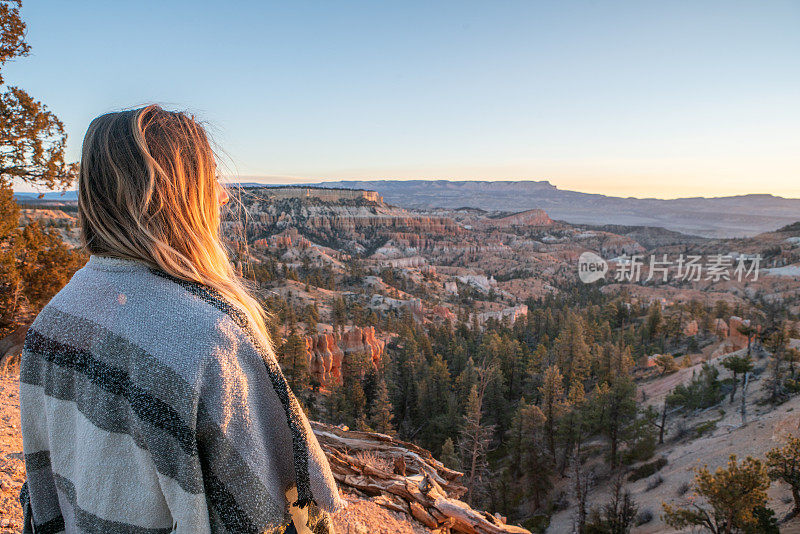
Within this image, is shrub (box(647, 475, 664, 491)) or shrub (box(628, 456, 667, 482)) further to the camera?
shrub (box(628, 456, 667, 482))

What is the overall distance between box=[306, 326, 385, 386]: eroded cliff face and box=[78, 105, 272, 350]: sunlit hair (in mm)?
24572

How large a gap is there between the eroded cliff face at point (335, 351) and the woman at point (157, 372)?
80.3 ft

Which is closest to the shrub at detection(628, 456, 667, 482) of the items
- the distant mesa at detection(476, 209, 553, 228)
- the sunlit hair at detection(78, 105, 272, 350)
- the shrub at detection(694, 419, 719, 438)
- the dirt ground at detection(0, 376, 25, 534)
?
the shrub at detection(694, 419, 719, 438)

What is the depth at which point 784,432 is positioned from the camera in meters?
15.9

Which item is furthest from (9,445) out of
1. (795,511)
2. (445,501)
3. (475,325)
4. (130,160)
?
(475,325)

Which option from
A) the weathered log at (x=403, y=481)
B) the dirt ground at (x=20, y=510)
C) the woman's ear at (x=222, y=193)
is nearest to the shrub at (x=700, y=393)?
the weathered log at (x=403, y=481)

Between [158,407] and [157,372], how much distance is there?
88 millimetres

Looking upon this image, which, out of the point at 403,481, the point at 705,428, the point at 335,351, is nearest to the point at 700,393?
the point at 705,428

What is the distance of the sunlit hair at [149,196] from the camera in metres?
1.07

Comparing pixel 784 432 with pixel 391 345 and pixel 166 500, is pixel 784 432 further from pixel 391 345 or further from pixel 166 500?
pixel 391 345

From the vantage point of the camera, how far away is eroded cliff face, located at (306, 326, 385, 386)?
88.3 ft

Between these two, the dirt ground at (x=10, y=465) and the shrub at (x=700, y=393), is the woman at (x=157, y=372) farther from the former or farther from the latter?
the shrub at (x=700, y=393)

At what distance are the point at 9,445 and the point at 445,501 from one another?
4.40 meters

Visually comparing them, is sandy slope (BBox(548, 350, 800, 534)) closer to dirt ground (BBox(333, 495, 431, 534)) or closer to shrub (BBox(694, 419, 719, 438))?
shrub (BBox(694, 419, 719, 438))
